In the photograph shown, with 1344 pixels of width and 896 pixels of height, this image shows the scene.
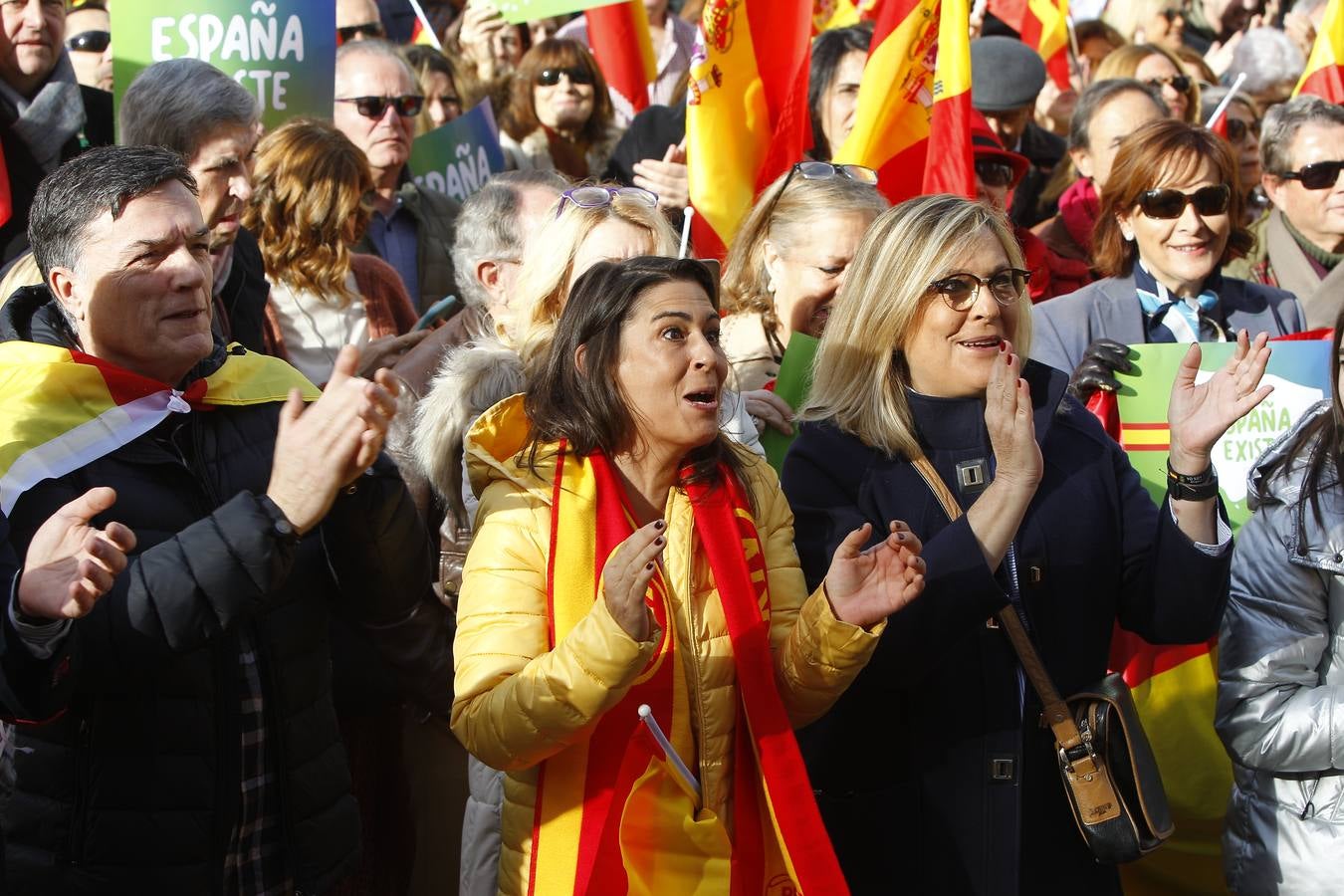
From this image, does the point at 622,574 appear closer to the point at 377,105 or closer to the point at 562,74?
the point at 377,105

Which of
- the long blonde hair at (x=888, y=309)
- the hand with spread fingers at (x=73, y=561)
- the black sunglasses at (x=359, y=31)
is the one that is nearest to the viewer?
the hand with spread fingers at (x=73, y=561)

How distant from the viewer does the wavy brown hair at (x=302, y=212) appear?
545 centimetres

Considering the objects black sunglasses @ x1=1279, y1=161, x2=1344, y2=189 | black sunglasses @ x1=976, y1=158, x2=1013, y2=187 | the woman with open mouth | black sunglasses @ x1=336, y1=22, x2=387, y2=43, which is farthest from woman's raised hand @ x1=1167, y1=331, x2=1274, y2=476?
black sunglasses @ x1=336, y1=22, x2=387, y2=43

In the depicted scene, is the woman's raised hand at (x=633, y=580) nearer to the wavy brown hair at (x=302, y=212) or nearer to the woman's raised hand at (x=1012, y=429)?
the woman's raised hand at (x=1012, y=429)

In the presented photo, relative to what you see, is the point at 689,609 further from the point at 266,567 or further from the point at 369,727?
the point at 369,727

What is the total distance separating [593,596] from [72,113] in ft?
10.9

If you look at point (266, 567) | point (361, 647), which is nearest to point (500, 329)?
point (361, 647)

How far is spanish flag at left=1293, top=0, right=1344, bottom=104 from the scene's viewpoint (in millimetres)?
7730

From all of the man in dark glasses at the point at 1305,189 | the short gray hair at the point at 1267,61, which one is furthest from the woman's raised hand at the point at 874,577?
the short gray hair at the point at 1267,61

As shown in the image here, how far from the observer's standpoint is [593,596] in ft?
10.2

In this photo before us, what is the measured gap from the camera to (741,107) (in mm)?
5965

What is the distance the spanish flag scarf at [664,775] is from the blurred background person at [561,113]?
4.61 m

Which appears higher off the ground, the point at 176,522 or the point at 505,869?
the point at 176,522

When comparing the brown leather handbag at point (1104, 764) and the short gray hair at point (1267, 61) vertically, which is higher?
the short gray hair at point (1267, 61)
